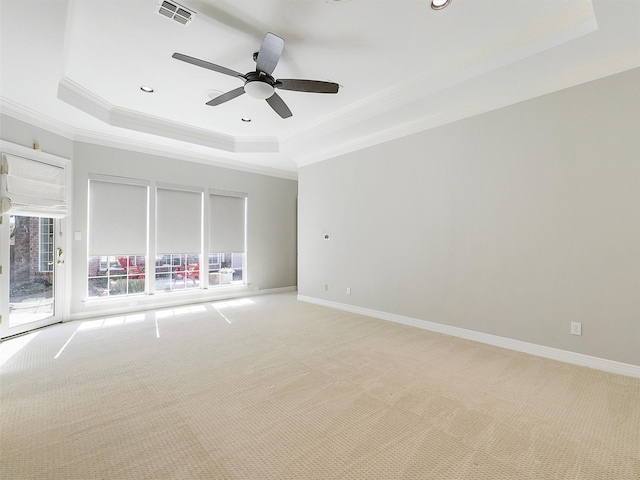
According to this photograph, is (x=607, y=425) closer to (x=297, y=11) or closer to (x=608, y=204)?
(x=608, y=204)

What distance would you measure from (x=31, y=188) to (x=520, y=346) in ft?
21.4

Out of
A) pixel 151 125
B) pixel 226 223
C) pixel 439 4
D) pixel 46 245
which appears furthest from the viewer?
pixel 226 223

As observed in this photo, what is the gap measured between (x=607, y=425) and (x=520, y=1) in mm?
3189

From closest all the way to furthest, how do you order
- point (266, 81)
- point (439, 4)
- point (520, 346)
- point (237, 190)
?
1. point (439, 4)
2. point (266, 81)
3. point (520, 346)
4. point (237, 190)

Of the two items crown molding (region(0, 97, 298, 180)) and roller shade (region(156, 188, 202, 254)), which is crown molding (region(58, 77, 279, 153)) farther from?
roller shade (region(156, 188, 202, 254))

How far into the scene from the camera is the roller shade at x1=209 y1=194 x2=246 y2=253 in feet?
20.8

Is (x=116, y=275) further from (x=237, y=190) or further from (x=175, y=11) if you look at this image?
(x=175, y=11)

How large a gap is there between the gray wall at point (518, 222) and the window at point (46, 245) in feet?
15.5

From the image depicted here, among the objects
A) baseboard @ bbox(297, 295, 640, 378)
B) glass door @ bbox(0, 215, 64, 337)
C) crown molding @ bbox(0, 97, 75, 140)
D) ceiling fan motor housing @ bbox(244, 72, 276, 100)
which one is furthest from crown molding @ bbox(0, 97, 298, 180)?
baseboard @ bbox(297, 295, 640, 378)

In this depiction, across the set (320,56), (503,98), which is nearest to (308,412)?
(320,56)

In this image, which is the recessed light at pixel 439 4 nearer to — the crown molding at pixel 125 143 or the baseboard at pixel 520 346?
the baseboard at pixel 520 346

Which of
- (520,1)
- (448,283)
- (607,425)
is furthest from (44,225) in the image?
(607,425)

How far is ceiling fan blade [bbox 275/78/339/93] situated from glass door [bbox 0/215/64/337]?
3.92 m

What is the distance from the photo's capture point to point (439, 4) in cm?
243
